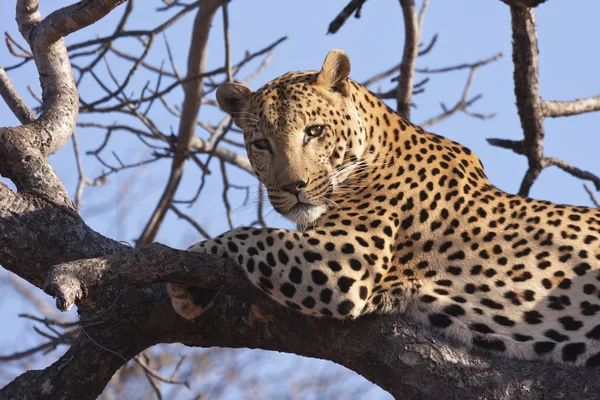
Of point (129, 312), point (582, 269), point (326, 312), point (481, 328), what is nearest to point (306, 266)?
point (326, 312)

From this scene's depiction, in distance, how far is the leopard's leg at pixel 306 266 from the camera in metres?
6.14

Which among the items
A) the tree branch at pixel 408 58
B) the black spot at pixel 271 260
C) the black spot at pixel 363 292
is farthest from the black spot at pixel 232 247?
the tree branch at pixel 408 58

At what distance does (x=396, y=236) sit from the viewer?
6.73 meters

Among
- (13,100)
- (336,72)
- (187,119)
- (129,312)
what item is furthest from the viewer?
(187,119)

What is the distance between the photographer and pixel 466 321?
625cm

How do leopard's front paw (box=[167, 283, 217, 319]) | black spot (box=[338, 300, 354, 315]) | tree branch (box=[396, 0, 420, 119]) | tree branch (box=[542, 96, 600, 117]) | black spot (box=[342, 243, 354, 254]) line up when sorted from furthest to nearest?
tree branch (box=[396, 0, 420, 119])
tree branch (box=[542, 96, 600, 117])
black spot (box=[342, 243, 354, 254])
leopard's front paw (box=[167, 283, 217, 319])
black spot (box=[338, 300, 354, 315])

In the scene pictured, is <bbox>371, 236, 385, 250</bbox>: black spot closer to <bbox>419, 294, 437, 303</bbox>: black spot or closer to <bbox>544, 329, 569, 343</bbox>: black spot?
<bbox>419, 294, 437, 303</bbox>: black spot

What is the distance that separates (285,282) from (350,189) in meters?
1.12

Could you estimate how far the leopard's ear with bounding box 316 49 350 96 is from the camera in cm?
732

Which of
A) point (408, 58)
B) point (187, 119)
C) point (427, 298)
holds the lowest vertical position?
point (427, 298)

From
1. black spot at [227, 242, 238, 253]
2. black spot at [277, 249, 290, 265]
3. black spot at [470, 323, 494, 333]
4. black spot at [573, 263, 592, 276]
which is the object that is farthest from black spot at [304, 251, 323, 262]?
black spot at [573, 263, 592, 276]

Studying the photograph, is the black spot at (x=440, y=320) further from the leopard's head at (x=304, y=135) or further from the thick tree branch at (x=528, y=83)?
the thick tree branch at (x=528, y=83)

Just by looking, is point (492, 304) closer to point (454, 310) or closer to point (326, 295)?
point (454, 310)

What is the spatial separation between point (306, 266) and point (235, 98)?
1856mm
